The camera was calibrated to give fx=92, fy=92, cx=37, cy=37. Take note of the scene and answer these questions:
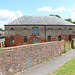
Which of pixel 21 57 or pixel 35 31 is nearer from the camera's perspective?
pixel 21 57

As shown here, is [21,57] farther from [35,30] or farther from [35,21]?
[35,21]

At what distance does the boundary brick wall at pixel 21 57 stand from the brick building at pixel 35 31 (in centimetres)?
1006

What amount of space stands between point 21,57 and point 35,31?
14028 millimetres

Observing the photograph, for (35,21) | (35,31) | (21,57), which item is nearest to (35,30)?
(35,31)

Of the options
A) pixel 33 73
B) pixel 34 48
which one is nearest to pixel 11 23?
pixel 34 48

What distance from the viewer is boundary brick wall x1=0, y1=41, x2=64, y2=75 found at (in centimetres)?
656

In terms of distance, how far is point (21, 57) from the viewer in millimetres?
7918

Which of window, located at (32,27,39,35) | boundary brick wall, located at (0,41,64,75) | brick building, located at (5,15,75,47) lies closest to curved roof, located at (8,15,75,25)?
brick building, located at (5,15,75,47)

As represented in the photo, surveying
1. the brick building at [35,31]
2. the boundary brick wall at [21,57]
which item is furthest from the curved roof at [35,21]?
the boundary brick wall at [21,57]

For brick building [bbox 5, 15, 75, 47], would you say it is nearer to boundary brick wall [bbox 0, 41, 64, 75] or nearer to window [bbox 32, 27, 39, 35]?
window [bbox 32, 27, 39, 35]

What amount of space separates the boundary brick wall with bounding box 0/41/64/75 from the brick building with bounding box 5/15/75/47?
1006 cm

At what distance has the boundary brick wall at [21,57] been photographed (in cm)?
656

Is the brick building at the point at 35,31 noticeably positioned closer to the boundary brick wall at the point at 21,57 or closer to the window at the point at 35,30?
the window at the point at 35,30

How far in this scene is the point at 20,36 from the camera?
21.2 meters
